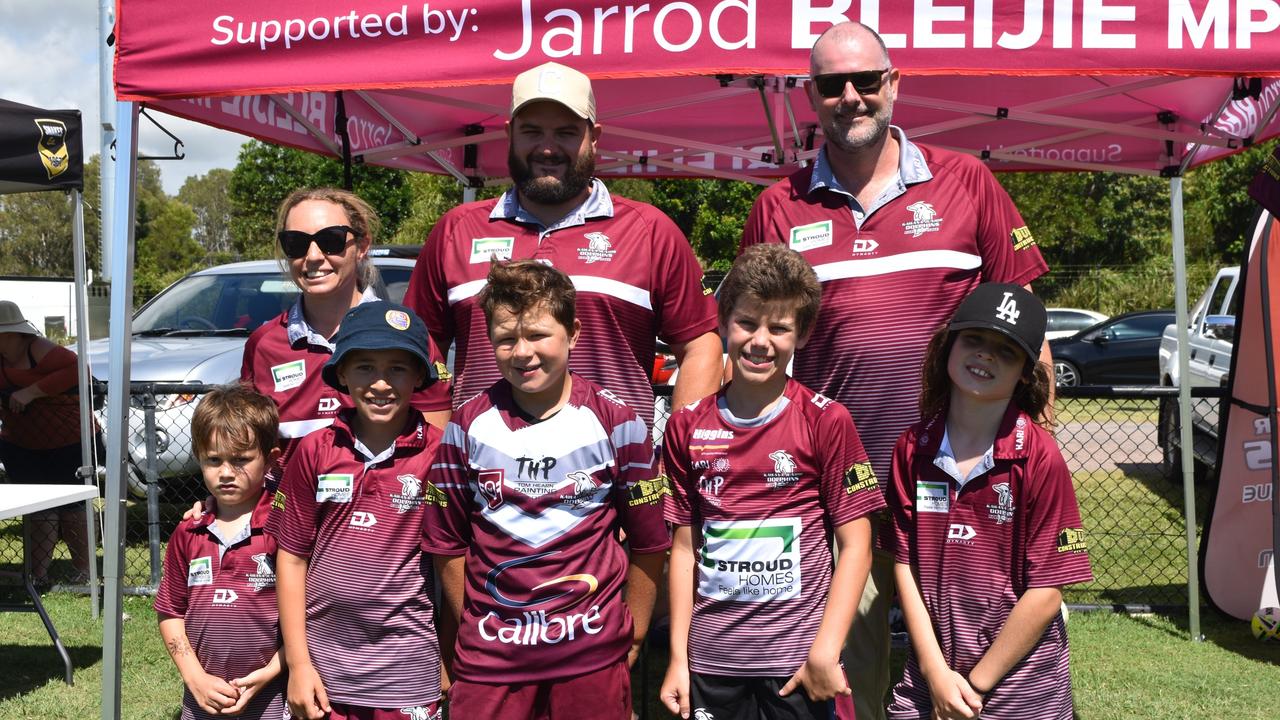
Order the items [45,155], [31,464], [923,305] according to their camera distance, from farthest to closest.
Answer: [31,464]
[45,155]
[923,305]

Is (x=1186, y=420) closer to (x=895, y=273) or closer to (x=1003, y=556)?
(x=895, y=273)

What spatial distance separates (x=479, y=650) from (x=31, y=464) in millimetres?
5362

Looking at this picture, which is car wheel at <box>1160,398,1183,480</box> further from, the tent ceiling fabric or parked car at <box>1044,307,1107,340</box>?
parked car at <box>1044,307,1107,340</box>

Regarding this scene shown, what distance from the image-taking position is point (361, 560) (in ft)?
9.11

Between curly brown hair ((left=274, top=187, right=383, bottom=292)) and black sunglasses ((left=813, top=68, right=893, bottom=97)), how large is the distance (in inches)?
54.2

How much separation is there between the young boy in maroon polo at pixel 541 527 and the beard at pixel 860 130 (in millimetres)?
926

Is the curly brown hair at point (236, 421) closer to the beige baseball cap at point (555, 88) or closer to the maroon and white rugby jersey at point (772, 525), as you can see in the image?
the beige baseball cap at point (555, 88)

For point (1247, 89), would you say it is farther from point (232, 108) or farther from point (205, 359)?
point (205, 359)

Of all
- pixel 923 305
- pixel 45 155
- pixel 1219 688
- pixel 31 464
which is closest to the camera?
pixel 923 305

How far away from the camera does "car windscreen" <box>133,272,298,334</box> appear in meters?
7.91

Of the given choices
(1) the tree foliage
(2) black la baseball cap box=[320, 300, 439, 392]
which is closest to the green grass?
(2) black la baseball cap box=[320, 300, 439, 392]

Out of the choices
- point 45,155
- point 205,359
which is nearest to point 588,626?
point 45,155

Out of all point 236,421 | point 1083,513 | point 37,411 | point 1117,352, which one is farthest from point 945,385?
point 1117,352

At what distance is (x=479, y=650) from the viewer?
2.55m
